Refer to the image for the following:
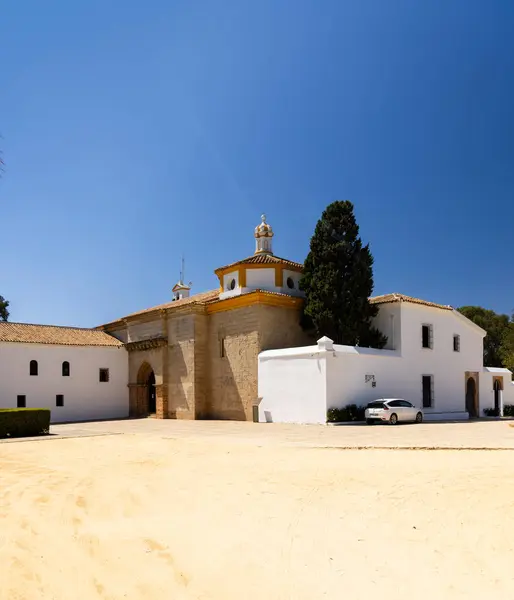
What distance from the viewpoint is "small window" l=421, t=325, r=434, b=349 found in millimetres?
29812

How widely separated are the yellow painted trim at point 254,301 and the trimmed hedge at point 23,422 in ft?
36.6

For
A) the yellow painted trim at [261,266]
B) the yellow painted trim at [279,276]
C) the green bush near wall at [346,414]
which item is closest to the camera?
the green bush near wall at [346,414]

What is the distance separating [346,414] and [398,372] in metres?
4.99

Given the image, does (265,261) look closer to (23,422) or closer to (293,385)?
(293,385)

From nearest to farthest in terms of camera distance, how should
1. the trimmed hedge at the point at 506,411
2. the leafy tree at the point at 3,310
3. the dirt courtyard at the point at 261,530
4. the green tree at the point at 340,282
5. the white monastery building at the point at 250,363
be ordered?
the dirt courtyard at the point at 261,530 → the white monastery building at the point at 250,363 → the green tree at the point at 340,282 → the trimmed hedge at the point at 506,411 → the leafy tree at the point at 3,310

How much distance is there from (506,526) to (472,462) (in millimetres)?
5026

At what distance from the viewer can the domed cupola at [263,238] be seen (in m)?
33.9

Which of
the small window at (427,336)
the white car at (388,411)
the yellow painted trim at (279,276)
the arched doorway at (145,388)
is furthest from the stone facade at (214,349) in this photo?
the small window at (427,336)

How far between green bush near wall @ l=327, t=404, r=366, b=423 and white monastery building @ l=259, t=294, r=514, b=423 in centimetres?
27

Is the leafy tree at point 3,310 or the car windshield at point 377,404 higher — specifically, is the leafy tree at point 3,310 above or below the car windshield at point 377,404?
above

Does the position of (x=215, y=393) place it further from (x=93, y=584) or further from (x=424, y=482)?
(x=93, y=584)

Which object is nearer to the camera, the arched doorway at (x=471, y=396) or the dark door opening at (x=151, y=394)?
the arched doorway at (x=471, y=396)

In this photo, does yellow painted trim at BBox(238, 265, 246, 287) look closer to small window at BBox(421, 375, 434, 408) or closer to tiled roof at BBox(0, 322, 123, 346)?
tiled roof at BBox(0, 322, 123, 346)

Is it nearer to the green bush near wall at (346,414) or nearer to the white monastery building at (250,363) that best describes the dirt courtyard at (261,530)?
the green bush near wall at (346,414)
